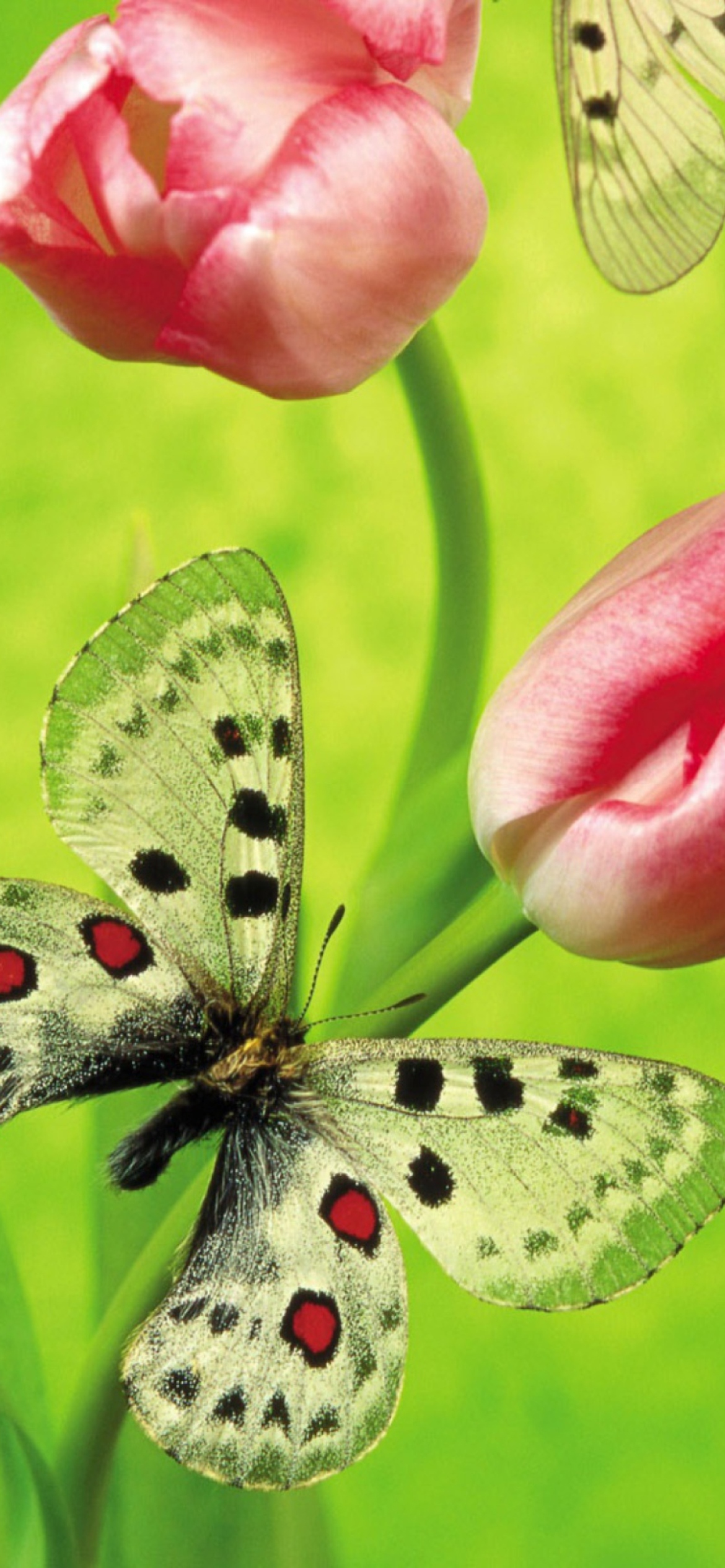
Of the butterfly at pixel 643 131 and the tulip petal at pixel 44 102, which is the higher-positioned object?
the tulip petal at pixel 44 102

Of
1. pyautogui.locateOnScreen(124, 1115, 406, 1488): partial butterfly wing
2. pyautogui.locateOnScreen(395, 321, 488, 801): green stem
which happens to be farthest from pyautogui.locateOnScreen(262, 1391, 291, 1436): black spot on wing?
pyautogui.locateOnScreen(395, 321, 488, 801): green stem

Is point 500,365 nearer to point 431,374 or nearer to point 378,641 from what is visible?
point 378,641

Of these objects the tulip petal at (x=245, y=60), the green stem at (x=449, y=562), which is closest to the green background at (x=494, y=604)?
the green stem at (x=449, y=562)

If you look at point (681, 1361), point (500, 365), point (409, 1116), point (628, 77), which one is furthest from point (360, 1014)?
point (500, 365)

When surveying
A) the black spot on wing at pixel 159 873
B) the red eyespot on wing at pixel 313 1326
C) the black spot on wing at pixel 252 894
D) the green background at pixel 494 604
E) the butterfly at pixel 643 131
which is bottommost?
the green background at pixel 494 604

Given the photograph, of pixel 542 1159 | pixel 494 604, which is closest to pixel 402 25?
pixel 542 1159

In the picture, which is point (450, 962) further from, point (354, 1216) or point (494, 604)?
point (494, 604)

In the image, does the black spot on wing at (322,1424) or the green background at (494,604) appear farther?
the green background at (494,604)

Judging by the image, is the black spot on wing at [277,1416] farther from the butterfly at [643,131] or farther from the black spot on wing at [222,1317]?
the butterfly at [643,131]
